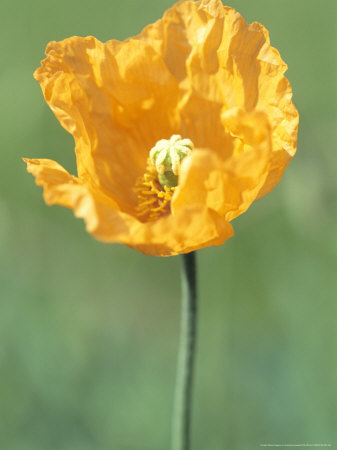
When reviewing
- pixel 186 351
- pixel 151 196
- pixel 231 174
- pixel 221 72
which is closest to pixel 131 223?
pixel 231 174

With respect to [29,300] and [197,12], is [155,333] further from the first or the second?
[197,12]

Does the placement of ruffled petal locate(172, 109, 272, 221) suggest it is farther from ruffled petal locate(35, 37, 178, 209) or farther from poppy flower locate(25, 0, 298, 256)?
ruffled petal locate(35, 37, 178, 209)

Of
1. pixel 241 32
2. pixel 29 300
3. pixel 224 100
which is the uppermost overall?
pixel 241 32

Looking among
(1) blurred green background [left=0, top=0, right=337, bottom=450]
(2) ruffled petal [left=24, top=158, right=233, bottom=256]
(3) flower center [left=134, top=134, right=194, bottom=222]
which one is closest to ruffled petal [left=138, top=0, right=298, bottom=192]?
(3) flower center [left=134, top=134, right=194, bottom=222]

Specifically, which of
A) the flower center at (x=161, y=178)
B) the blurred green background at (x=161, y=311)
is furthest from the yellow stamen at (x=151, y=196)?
the blurred green background at (x=161, y=311)

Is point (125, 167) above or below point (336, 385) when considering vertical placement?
above

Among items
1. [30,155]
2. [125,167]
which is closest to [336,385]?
[125,167]

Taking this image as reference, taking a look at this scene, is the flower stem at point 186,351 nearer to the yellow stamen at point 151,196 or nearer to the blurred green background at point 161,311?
the yellow stamen at point 151,196
